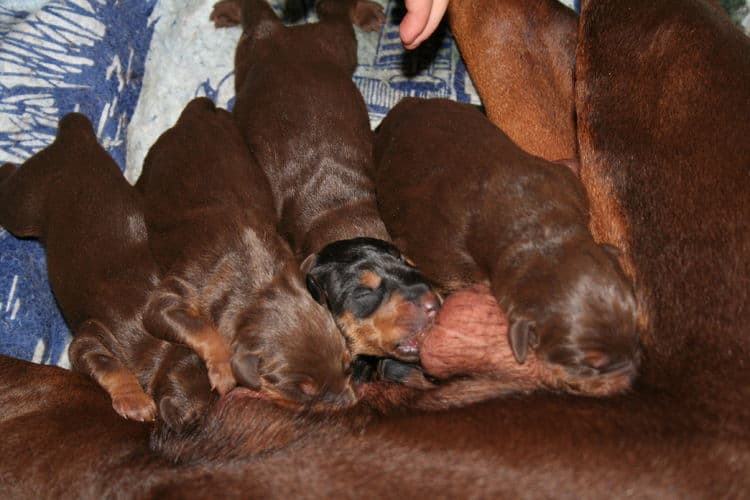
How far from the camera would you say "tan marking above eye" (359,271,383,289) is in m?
2.67

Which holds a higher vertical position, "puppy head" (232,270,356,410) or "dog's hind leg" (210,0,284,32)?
"dog's hind leg" (210,0,284,32)

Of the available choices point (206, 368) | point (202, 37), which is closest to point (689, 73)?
point (206, 368)

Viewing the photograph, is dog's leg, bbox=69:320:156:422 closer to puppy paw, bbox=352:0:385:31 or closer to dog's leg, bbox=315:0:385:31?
dog's leg, bbox=315:0:385:31

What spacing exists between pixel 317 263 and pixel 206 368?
0.52 metres

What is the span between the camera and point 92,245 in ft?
9.89

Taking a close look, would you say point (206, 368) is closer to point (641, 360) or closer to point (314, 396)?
point (314, 396)

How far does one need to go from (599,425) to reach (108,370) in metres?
1.58

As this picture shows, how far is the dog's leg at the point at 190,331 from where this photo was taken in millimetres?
2566

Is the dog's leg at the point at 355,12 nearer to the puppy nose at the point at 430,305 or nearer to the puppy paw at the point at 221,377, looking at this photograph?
the puppy nose at the point at 430,305

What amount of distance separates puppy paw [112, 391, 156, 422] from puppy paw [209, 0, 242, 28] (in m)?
2.00

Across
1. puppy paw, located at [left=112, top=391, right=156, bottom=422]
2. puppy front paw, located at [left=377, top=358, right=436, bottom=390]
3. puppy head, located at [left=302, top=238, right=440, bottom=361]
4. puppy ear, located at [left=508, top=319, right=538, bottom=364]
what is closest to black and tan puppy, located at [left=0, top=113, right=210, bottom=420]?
puppy paw, located at [left=112, top=391, right=156, bottom=422]

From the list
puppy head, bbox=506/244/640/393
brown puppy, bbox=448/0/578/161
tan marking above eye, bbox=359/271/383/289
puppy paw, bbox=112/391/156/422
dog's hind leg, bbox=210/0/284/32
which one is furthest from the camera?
dog's hind leg, bbox=210/0/284/32

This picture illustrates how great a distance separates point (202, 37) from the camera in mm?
3906

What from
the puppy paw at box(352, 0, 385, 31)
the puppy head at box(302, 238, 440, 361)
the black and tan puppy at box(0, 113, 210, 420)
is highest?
the puppy paw at box(352, 0, 385, 31)
